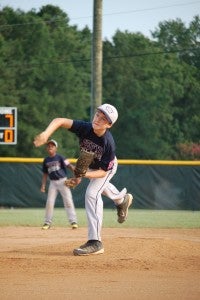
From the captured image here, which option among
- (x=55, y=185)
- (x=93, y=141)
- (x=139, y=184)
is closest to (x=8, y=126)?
(x=55, y=185)

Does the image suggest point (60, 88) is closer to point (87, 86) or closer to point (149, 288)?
point (87, 86)

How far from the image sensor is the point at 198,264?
927cm

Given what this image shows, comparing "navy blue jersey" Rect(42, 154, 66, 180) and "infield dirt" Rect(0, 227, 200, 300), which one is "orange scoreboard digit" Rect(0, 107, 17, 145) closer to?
"navy blue jersey" Rect(42, 154, 66, 180)

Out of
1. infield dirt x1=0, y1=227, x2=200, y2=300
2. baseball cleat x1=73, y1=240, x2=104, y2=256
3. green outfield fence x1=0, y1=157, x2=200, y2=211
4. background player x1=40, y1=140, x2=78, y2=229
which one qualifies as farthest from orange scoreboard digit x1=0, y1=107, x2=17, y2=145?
baseball cleat x1=73, y1=240, x2=104, y2=256

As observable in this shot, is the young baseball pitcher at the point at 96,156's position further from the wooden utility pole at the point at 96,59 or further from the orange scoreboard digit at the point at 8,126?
the wooden utility pole at the point at 96,59

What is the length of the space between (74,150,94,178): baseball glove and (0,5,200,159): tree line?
116ft

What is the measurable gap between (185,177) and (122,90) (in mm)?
31456

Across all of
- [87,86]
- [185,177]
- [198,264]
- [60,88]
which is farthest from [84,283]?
[87,86]

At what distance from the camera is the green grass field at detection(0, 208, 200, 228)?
699 inches

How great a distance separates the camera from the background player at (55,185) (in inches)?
630

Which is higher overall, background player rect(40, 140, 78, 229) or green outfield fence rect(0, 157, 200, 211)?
background player rect(40, 140, 78, 229)

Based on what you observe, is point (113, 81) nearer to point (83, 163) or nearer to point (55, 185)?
point (55, 185)

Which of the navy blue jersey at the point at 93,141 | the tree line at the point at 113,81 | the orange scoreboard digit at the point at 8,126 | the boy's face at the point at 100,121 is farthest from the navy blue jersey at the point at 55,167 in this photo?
the tree line at the point at 113,81

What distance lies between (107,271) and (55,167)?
25.5 feet
